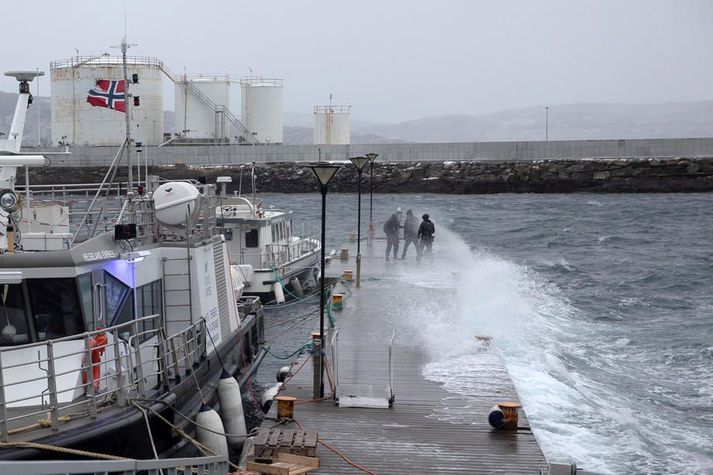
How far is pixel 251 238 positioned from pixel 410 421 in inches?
689

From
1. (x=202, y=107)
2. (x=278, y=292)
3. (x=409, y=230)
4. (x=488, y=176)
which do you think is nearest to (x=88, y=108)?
(x=202, y=107)

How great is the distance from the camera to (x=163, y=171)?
76.4m

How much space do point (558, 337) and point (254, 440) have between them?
12866 millimetres

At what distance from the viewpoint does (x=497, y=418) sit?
12.9 meters

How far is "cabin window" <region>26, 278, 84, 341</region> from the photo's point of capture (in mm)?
12344

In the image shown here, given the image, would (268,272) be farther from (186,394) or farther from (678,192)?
(678,192)

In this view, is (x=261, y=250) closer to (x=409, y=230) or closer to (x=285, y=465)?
(x=409, y=230)

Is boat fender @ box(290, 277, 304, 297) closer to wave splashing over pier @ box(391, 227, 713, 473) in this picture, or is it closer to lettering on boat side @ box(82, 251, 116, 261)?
wave splashing over pier @ box(391, 227, 713, 473)

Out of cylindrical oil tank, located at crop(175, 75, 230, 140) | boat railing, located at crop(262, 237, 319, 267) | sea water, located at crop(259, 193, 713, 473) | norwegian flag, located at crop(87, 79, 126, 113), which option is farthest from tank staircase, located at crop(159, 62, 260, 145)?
norwegian flag, located at crop(87, 79, 126, 113)

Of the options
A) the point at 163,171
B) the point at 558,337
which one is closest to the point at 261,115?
the point at 163,171

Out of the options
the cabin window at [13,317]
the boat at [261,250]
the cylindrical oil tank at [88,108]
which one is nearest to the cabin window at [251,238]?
the boat at [261,250]

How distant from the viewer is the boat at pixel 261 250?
29.6 metres

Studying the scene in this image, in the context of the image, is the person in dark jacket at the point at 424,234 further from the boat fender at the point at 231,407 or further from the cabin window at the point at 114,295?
the cabin window at the point at 114,295

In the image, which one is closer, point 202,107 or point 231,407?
point 231,407
